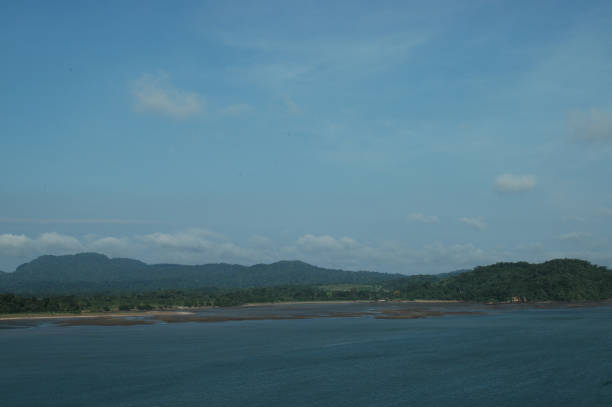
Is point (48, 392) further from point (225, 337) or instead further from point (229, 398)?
point (225, 337)

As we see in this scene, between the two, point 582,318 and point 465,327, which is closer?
point 465,327

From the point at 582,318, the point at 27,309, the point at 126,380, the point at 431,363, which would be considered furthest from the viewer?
the point at 27,309

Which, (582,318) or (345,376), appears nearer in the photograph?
(345,376)

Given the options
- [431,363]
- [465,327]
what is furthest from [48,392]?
[465,327]

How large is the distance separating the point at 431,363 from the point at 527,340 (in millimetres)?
34745

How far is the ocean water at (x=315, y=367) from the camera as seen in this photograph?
201 ft

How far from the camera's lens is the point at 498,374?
2862 inches

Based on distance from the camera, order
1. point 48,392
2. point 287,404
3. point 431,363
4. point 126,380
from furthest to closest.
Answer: point 431,363
point 126,380
point 48,392
point 287,404

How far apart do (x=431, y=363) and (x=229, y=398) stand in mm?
34254

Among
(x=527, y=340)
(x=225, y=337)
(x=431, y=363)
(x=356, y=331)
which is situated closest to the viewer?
(x=431, y=363)

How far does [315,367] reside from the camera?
79812 millimetres

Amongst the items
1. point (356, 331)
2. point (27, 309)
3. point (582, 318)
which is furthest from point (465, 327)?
point (27, 309)

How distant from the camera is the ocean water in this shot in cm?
6125

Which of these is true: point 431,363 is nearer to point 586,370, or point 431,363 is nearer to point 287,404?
point 586,370
